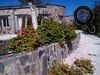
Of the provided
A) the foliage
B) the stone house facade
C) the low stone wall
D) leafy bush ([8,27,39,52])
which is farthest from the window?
the foliage

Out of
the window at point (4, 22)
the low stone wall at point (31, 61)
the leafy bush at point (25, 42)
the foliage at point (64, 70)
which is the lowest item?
the foliage at point (64, 70)

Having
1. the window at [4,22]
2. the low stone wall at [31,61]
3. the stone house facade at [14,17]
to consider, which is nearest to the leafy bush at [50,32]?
the low stone wall at [31,61]

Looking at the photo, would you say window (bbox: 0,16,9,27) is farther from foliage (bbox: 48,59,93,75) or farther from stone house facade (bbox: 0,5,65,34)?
foliage (bbox: 48,59,93,75)

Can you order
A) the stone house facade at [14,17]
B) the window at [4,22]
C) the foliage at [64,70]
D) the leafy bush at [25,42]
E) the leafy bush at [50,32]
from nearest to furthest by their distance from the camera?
the foliage at [64,70] < the leafy bush at [25,42] < the leafy bush at [50,32] < the stone house facade at [14,17] < the window at [4,22]

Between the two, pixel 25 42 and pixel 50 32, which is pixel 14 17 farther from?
pixel 25 42

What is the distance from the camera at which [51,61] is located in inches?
316

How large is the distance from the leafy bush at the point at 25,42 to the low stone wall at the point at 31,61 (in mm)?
610

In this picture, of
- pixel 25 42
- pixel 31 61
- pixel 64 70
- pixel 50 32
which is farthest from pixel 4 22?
pixel 31 61

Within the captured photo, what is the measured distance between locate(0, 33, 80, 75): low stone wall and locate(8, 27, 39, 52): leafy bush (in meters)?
0.61

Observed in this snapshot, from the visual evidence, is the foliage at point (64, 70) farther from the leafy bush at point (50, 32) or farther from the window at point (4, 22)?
the window at point (4, 22)

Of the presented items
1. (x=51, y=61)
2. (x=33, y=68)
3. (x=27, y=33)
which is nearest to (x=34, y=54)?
(x=33, y=68)

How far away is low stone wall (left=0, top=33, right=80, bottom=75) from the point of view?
5030 millimetres

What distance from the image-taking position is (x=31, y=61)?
6238 millimetres

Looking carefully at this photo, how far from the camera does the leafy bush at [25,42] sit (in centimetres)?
784
